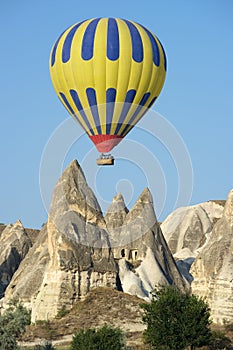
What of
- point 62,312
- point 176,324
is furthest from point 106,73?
point 176,324

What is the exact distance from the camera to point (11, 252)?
218ft

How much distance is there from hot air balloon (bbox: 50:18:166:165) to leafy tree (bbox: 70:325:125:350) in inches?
484

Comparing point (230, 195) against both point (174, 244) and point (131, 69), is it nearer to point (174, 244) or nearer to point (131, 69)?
point (131, 69)

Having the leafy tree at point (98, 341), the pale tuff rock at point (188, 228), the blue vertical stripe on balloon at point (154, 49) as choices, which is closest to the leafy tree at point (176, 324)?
the leafy tree at point (98, 341)

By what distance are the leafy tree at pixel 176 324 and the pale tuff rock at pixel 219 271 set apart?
6.17 meters

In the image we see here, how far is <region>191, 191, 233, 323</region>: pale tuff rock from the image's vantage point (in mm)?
45812

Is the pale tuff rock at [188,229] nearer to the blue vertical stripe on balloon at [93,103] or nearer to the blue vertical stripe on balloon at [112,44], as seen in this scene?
the blue vertical stripe on balloon at [93,103]

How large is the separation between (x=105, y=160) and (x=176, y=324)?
11.0 m

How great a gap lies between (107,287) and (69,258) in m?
1.78

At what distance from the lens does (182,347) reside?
38344mm

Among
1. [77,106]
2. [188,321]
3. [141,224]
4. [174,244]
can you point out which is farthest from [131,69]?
[174,244]

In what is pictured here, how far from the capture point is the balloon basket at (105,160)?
4822 cm

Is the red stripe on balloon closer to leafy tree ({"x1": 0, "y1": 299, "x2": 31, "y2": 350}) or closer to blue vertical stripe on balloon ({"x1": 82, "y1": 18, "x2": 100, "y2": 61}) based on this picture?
A: blue vertical stripe on balloon ({"x1": 82, "y1": 18, "x2": 100, "y2": 61})

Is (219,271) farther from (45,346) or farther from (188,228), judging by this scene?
(188,228)
